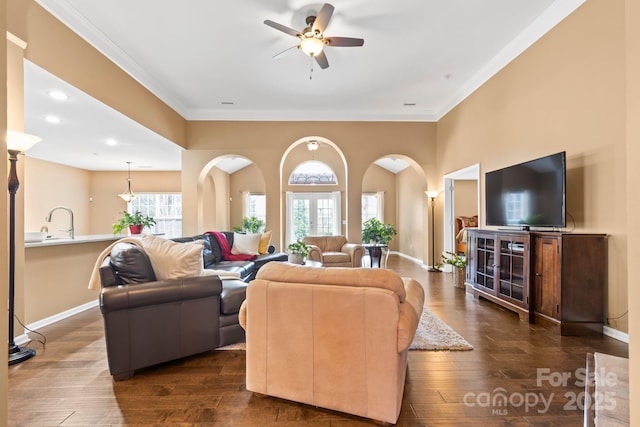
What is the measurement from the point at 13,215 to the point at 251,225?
23.2 ft

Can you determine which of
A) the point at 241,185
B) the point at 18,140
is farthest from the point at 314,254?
the point at 241,185

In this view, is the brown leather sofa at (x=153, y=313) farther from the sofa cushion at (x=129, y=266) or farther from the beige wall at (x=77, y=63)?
the beige wall at (x=77, y=63)

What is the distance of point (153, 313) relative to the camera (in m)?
A: 2.27

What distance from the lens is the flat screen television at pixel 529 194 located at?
3.09m

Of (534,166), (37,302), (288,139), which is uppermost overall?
(288,139)

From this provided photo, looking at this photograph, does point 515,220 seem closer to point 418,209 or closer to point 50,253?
point 418,209

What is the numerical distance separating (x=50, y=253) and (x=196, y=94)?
343 cm

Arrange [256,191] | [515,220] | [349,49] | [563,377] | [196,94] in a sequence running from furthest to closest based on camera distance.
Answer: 1. [256,191]
2. [196,94]
3. [349,49]
4. [515,220]
5. [563,377]

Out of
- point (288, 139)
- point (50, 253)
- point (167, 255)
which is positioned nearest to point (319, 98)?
point (288, 139)

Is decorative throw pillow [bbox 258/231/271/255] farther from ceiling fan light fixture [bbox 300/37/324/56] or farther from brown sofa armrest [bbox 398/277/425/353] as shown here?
brown sofa armrest [bbox 398/277/425/353]

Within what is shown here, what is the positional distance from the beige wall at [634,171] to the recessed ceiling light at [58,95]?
474 cm

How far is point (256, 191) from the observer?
33.6ft

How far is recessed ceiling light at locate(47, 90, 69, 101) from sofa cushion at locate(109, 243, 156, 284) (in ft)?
7.83

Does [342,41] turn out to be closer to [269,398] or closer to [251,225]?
[269,398]
